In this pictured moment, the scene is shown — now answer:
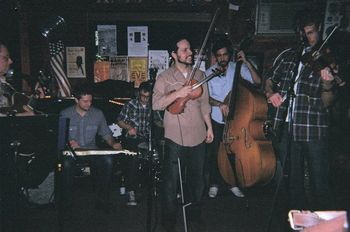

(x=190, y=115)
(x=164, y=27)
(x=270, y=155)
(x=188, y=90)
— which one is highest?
(x=164, y=27)

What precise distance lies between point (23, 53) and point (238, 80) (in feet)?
13.0

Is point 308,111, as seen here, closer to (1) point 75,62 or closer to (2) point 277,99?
(2) point 277,99

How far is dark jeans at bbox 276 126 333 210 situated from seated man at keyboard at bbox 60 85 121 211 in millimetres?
2225

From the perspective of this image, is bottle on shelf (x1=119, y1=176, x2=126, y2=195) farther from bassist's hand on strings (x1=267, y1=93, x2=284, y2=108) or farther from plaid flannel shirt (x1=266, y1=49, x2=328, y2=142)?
bassist's hand on strings (x1=267, y1=93, x2=284, y2=108)

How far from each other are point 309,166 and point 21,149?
313 cm

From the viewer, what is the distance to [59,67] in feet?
21.4

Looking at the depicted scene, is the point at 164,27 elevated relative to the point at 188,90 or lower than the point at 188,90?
elevated

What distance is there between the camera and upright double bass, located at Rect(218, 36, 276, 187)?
4.58 meters

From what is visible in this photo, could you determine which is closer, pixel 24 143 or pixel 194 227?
pixel 24 143

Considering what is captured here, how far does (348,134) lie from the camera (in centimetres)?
639

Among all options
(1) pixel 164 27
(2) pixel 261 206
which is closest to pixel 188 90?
(2) pixel 261 206

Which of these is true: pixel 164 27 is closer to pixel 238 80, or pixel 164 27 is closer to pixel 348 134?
pixel 238 80

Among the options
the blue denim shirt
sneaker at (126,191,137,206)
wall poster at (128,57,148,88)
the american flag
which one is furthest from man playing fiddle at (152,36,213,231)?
the american flag

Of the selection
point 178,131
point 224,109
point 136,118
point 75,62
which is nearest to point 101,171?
point 136,118
